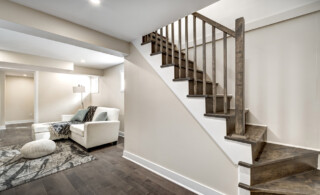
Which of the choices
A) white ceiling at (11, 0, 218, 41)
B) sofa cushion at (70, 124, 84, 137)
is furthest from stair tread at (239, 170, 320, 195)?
sofa cushion at (70, 124, 84, 137)

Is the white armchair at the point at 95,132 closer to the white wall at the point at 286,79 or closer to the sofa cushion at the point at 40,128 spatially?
the sofa cushion at the point at 40,128

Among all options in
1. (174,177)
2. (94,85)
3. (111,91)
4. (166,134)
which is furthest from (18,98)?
(174,177)

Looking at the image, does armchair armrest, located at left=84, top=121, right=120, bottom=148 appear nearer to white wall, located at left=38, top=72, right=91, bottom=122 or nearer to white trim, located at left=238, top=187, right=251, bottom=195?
white trim, located at left=238, top=187, right=251, bottom=195

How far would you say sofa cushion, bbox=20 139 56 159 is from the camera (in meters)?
2.41

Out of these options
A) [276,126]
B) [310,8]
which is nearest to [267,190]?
[276,126]

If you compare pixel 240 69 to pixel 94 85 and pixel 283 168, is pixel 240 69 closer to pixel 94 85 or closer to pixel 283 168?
pixel 283 168

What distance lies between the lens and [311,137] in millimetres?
1502

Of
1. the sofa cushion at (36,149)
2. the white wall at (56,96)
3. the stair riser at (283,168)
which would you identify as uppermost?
the white wall at (56,96)

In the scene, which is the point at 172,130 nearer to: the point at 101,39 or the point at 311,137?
the point at 311,137

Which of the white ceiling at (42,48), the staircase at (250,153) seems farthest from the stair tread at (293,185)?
the white ceiling at (42,48)

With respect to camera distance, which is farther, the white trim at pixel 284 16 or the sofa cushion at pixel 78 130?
the sofa cushion at pixel 78 130

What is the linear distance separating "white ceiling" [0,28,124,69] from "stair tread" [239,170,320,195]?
387 centimetres

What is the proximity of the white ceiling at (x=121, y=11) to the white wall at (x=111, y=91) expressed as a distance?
258 centimetres

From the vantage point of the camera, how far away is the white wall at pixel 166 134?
1517mm
